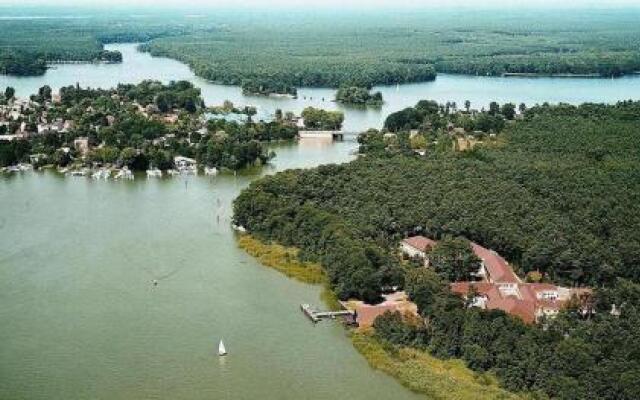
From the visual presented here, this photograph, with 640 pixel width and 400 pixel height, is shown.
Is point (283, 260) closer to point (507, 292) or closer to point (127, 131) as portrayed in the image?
point (507, 292)

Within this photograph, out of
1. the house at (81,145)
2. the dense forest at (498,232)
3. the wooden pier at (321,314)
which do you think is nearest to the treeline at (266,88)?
the house at (81,145)

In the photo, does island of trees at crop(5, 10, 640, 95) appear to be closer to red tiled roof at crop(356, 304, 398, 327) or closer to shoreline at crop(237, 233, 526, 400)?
red tiled roof at crop(356, 304, 398, 327)

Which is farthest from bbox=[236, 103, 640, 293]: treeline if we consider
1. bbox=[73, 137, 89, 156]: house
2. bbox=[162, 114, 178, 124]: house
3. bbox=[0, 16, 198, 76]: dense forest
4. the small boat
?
bbox=[0, 16, 198, 76]: dense forest

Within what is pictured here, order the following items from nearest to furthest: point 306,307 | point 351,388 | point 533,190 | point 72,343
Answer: point 351,388 < point 72,343 < point 306,307 < point 533,190

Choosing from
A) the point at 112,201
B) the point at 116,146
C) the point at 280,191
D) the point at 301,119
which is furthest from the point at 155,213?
the point at 301,119

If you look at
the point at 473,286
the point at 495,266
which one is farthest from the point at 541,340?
the point at 495,266

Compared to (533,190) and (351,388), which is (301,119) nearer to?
(533,190)

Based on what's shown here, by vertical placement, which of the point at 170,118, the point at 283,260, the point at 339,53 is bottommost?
the point at 283,260
